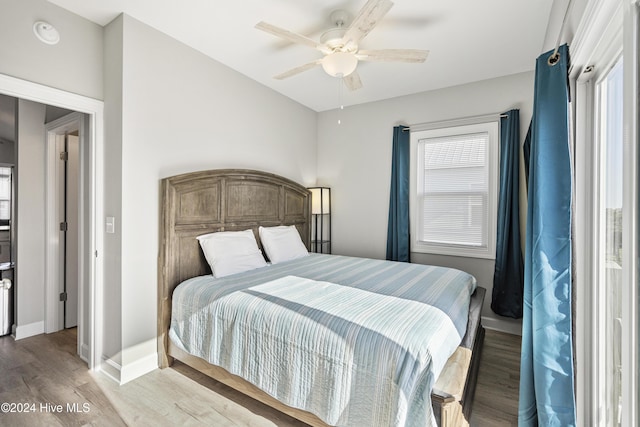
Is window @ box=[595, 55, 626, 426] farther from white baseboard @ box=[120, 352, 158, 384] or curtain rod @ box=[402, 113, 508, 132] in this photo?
white baseboard @ box=[120, 352, 158, 384]

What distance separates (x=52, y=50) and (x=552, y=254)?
11.3 feet

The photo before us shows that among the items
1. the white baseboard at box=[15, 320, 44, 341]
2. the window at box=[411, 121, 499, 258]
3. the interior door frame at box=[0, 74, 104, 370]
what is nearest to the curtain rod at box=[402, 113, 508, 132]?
the window at box=[411, 121, 499, 258]

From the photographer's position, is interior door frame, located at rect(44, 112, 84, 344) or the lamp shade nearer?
interior door frame, located at rect(44, 112, 84, 344)

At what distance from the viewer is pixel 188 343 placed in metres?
2.27

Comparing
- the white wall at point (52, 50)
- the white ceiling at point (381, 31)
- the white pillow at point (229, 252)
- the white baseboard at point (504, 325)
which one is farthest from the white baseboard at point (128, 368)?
the white baseboard at point (504, 325)

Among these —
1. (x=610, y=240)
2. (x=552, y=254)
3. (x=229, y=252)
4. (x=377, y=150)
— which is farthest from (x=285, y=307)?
(x=377, y=150)

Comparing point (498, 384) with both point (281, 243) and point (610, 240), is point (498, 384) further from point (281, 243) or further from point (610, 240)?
point (281, 243)

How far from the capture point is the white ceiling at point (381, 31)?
7.16 ft

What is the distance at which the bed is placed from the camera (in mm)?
1498

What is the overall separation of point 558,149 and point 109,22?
10.6 feet

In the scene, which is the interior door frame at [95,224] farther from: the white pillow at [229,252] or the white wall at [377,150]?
the white wall at [377,150]

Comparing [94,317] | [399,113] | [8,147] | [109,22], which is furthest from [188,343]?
[8,147]

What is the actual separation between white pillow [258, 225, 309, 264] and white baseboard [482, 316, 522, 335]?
7.26 ft

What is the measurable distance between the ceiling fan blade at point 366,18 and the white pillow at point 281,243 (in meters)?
2.02
